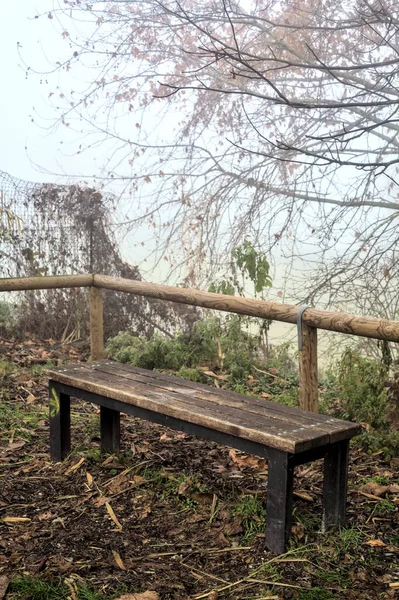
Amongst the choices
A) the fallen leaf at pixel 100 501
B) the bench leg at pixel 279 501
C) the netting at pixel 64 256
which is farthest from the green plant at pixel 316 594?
the netting at pixel 64 256

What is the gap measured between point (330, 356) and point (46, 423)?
8.98ft

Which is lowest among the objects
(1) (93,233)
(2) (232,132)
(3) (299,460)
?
(3) (299,460)

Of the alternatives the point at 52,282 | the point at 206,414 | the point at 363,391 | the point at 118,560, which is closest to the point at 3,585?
the point at 118,560

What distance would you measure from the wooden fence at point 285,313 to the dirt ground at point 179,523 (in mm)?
592

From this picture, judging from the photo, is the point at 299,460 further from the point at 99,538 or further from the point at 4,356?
the point at 4,356

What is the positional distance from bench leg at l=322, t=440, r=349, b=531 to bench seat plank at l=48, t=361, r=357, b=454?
131 mm

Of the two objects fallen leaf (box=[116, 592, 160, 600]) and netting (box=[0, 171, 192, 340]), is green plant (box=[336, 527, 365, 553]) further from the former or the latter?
netting (box=[0, 171, 192, 340])

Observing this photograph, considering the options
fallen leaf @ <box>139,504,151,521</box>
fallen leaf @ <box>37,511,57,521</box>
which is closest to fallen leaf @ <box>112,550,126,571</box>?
fallen leaf @ <box>139,504,151,521</box>

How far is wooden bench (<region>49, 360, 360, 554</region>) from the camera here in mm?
2633

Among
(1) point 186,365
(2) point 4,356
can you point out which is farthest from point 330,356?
(2) point 4,356

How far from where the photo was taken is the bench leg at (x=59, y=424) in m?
3.76

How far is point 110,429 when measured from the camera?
3.82m

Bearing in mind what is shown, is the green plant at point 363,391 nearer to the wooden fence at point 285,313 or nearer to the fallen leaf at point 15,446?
the wooden fence at point 285,313

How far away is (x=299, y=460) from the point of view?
8.74 feet
